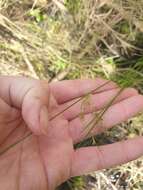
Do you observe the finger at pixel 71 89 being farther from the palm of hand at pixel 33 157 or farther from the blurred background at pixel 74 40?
the blurred background at pixel 74 40

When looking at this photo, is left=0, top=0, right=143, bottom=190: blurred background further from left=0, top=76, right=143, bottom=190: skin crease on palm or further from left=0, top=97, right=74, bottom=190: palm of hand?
left=0, top=97, right=74, bottom=190: palm of hand

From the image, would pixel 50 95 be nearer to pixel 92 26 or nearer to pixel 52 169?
pixel 52 169

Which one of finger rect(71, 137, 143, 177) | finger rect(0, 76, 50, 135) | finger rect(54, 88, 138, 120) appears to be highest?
finger rect(0, 76, 50, 135)

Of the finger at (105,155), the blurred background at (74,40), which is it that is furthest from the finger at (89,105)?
the blurred background at (74,40)

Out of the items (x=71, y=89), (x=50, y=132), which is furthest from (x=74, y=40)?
(x=50, y=132)

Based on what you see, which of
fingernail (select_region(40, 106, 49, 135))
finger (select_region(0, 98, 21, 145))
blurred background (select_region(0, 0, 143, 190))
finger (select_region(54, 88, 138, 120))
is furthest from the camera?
blurred background (select_region(0, 0, 143, 190))

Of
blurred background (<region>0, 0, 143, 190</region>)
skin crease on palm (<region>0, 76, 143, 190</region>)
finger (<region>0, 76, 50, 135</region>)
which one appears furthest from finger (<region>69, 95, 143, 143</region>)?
blurred background (<region>0, 0, 143, 190</region>)
